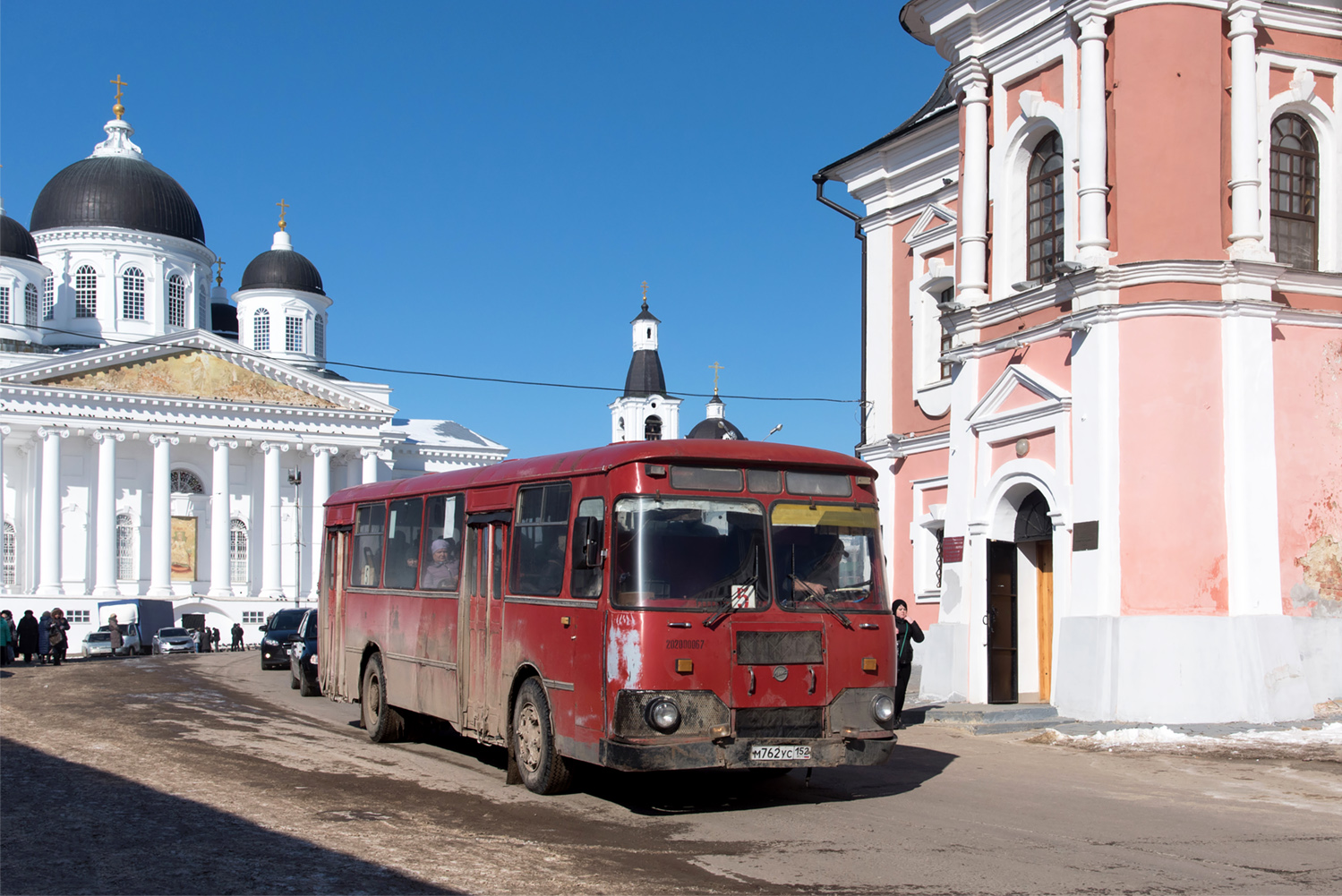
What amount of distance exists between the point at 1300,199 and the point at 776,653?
1144 cm

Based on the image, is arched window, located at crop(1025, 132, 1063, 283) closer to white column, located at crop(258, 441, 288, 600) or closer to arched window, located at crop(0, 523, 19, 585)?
white column, located at crop(258, 441, 288, 600)

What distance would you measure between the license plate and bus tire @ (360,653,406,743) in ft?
19.4

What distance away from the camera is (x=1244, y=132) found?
16.4 m

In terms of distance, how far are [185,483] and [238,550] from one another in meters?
4.18

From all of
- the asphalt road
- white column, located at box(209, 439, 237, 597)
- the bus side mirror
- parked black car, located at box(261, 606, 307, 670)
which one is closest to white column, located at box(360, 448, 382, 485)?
white column, located at box(209, 439, 237, 597)

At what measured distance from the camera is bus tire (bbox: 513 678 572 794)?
34.6ft

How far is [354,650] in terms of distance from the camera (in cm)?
1561

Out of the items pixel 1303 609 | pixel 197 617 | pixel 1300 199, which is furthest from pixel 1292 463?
pixel 197 617

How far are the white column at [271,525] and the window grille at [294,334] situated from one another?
991cm

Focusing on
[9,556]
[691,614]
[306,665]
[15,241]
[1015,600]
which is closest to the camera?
[691,614]

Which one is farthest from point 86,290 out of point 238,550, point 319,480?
point 319,480

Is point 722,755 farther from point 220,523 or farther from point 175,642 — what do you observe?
point 220,523

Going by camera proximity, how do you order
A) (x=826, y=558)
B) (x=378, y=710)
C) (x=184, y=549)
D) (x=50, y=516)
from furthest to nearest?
(x=184, y=549)
(x=50, y=516)
(x=378, y=710)
(x=826, y=558)

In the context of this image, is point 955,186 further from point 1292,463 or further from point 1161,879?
point 1161,879
